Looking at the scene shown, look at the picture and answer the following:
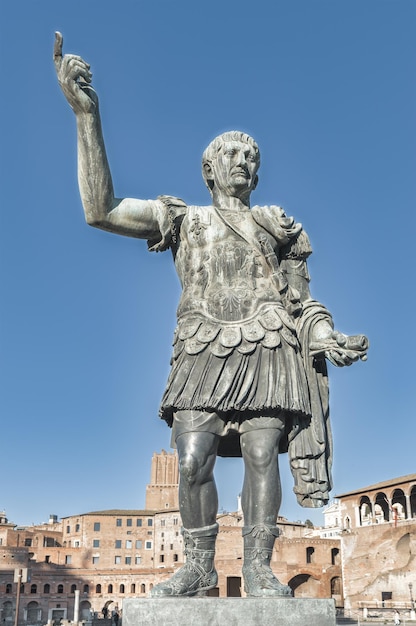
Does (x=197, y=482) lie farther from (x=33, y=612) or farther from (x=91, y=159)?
(x=33, y=612)

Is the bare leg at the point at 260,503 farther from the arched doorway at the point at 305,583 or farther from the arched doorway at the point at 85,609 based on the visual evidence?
the arched doorway at the point at 85,609

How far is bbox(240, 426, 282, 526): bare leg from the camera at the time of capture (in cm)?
364

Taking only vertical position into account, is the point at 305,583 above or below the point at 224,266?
below

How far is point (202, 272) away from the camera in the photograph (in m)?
4.07

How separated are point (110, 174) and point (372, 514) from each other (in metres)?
60.1

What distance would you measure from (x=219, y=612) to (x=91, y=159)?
94.7 inches

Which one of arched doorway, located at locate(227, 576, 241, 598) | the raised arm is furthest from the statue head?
arched doorway, located at locate(227, 576, 241, 598)

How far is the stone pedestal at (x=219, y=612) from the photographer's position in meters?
3.14

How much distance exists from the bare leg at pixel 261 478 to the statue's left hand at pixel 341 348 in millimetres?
547

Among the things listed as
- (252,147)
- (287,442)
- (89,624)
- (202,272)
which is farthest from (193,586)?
(89,624)

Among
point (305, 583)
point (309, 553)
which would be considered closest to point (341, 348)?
point (305, 583)

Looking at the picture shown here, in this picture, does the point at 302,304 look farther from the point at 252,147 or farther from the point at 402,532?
the point at 402,532

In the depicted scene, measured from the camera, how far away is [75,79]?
12.4 feet

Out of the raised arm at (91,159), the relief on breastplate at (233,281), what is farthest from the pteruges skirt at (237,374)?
the raised arm at (91,159)
